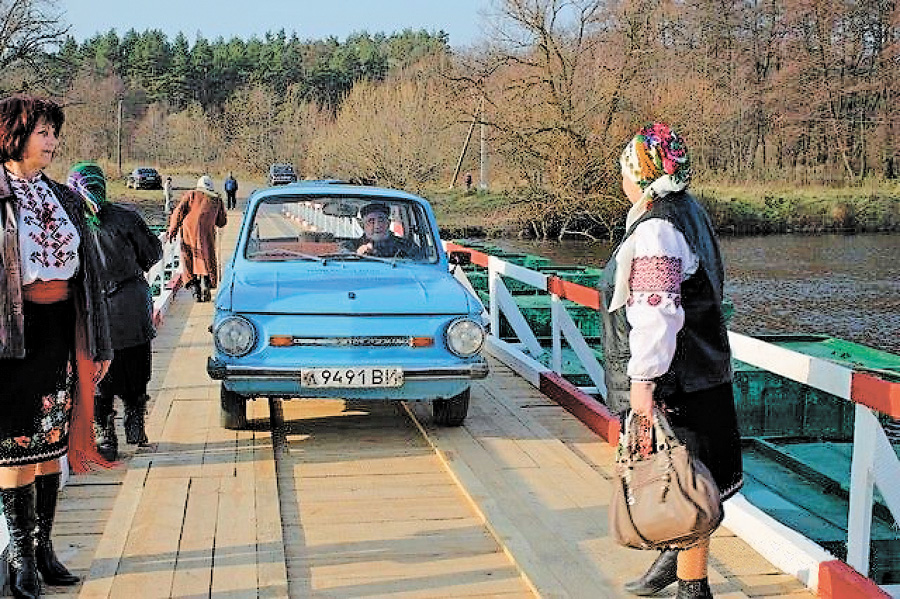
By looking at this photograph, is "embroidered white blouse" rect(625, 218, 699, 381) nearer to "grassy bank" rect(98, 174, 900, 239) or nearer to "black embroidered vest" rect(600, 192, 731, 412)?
"black embroidered vest" rect(600, 192, 731, 412)

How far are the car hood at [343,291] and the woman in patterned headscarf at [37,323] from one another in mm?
2426

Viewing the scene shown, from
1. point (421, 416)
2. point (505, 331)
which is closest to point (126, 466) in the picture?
point (421, 416)

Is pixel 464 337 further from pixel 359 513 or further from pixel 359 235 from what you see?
pixel 359 235

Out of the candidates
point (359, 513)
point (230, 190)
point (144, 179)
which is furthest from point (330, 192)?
point (144, 179)

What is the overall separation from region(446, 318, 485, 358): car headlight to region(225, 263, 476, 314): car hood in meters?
0.10

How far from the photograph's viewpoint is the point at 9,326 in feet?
13.2

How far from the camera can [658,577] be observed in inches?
177

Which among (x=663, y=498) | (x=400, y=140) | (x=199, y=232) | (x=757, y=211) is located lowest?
(x=757, y=211)

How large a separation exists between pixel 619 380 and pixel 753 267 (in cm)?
3289

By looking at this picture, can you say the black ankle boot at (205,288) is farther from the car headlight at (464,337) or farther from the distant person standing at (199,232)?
the car headlight at (464,337)

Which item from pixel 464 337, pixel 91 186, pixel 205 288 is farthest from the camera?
pixel 205 288

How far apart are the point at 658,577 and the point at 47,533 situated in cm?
252

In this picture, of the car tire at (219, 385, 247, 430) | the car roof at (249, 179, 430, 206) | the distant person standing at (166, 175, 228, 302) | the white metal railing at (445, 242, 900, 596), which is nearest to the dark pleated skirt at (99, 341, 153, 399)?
the car tire at (219, 385, 247, 430)

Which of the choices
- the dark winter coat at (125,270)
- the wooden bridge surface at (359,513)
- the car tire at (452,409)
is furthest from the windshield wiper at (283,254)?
the car tire at (452,409)
